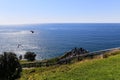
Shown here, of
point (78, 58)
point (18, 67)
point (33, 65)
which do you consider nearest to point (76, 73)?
point (18, 67)

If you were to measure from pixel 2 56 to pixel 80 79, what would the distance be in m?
7.86

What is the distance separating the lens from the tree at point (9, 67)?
20.3 m

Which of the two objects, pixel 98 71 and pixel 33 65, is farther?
pixel 33 65

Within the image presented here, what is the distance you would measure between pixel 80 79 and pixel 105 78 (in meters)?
1.79

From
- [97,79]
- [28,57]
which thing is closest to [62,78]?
[97,79]

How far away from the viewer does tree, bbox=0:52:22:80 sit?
20.3m

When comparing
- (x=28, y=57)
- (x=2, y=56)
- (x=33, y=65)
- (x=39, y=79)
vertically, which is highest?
(x=2, y=56)

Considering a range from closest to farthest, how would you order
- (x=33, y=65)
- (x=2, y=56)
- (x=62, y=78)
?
(x=62, y=78) < (x=2, y=56) < (x=33, y=65)

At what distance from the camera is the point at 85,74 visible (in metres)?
18.5

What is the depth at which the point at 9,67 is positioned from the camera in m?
20.5

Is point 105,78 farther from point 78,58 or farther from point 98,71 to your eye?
point 78,58

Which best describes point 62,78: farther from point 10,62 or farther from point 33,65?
point 33,65

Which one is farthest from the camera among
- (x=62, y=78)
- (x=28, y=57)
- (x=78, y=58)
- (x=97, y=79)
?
(x=28, y=57)

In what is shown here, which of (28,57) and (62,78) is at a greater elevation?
(62,78)
